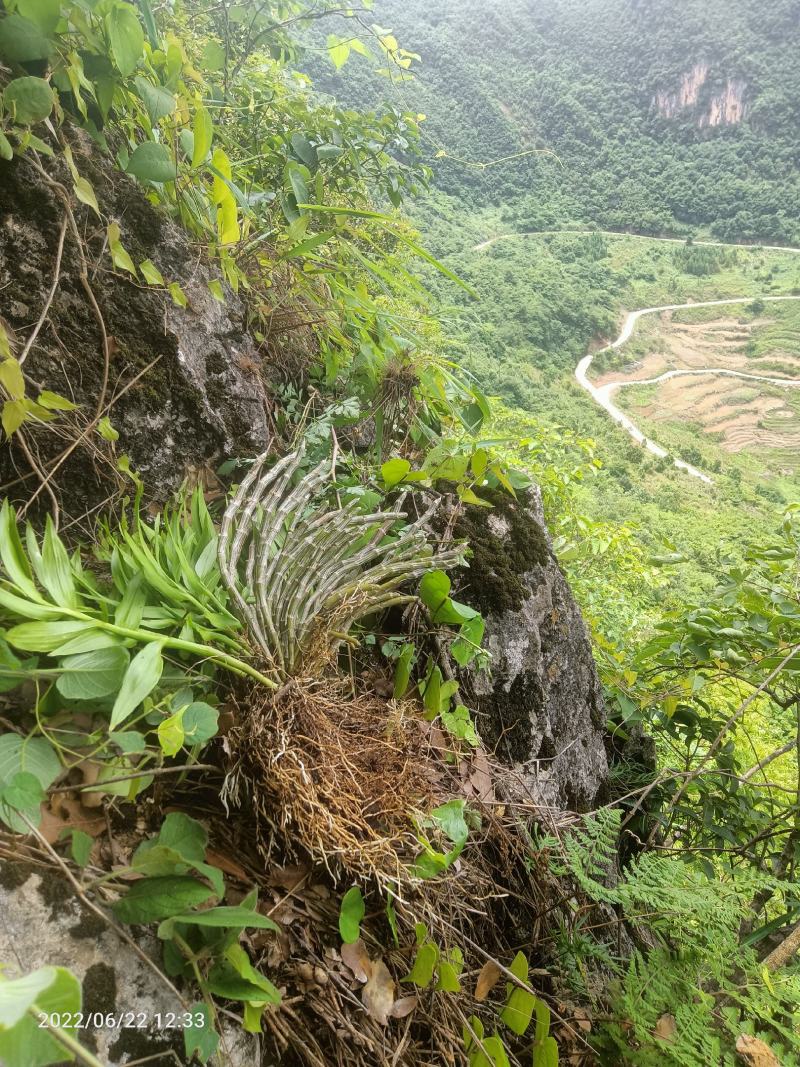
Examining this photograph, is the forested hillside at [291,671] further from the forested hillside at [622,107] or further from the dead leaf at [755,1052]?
the forested hillside at [622,107]

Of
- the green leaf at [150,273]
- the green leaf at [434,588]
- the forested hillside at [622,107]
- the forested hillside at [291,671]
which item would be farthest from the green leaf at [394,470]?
the forested hillside at [622,107]

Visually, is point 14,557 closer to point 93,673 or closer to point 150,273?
point 93,673

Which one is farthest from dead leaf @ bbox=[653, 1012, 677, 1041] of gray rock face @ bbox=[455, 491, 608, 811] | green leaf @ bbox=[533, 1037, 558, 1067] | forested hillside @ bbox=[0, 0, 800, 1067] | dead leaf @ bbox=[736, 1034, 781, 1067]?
gray rock face @ bbox=[455, 491, 608, 811]

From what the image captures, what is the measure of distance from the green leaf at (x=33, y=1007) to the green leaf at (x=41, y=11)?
1.30m

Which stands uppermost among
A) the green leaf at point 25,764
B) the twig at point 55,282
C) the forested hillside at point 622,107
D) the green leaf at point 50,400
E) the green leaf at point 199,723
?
the forested hillside at point 622,107

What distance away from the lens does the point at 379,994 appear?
0.88m

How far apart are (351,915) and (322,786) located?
19 cm

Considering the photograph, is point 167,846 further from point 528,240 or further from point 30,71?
point 528,240

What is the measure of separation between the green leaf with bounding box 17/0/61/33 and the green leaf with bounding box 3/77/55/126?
0.35 feet

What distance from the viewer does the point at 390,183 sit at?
2205 mm

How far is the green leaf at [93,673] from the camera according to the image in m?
0.74

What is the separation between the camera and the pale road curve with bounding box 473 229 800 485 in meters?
26.9

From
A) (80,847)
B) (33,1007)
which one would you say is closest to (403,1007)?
(80,847)

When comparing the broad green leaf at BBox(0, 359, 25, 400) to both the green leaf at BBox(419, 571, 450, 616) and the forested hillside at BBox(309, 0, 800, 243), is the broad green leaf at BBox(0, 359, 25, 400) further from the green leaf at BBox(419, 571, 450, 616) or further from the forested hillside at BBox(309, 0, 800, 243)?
the forested hillside at BBox(309, 0, 800, 243)
